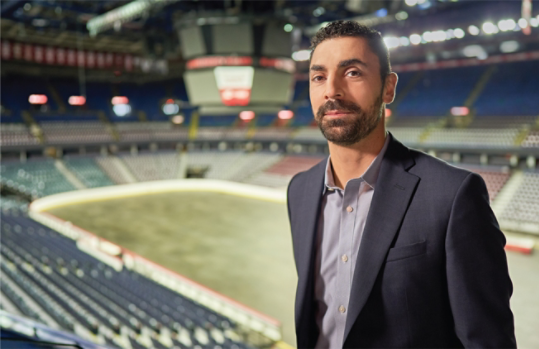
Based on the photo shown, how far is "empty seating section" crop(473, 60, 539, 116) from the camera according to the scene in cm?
1848

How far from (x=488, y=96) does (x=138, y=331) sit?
64.7 ft

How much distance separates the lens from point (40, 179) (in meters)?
19.9

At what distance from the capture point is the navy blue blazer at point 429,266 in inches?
45.1

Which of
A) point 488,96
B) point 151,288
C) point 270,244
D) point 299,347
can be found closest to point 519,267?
point 270,244

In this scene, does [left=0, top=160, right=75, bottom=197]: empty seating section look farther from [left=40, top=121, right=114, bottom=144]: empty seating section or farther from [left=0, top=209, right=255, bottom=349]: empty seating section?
[left=0, top=209, right=255, bottom=349]: empty seating section

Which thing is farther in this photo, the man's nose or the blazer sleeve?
the man's nose

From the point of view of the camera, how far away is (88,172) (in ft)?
72.4

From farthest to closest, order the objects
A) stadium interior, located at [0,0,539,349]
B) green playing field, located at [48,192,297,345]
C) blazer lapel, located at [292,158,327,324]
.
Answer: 1. green playing field, located at [48,192,297,345]
2. stadium interior, located at [0,0,539,349]
3. blazer lapel, located at [292,158,327,324]

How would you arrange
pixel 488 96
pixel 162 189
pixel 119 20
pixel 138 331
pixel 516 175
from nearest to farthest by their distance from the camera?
pixel 138 331 → pixel 119 20 → pixel 516 175 → pixel 488 96 → pixel 162 189

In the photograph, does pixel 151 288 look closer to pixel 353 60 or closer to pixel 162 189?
pixel 353 60

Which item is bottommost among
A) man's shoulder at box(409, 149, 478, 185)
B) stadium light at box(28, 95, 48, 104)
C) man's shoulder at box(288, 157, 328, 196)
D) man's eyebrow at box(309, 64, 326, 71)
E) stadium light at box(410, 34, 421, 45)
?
man's shoulder at box(288, 157, 328, 196)

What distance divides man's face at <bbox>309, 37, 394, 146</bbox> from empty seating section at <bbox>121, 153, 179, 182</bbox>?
76.4 ft

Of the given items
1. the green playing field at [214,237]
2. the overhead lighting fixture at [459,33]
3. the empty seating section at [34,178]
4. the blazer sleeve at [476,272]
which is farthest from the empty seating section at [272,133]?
the blazer sleeve at [476,272]

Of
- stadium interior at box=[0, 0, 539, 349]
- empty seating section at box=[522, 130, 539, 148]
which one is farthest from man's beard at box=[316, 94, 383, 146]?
empty seating section at box=[522, 130, 539, 148]
